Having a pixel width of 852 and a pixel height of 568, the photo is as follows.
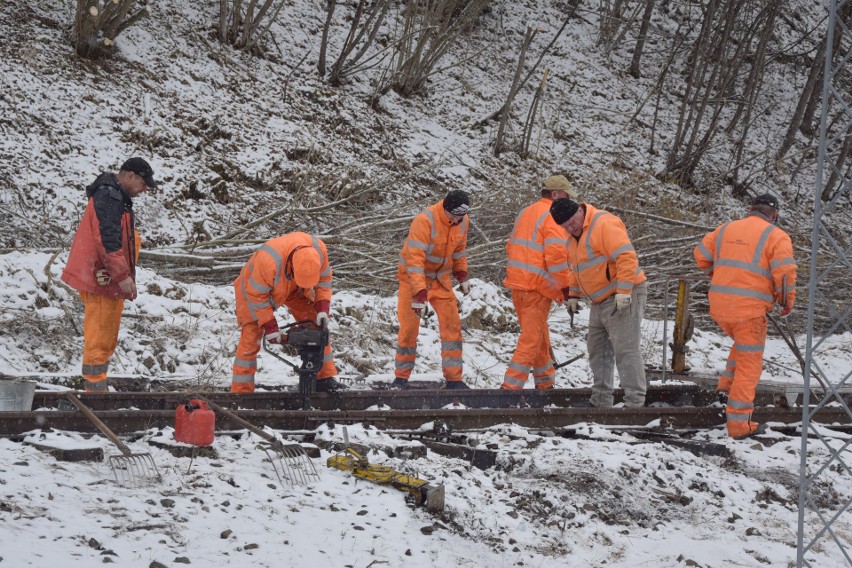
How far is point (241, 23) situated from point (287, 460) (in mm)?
14248

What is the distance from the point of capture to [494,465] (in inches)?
226

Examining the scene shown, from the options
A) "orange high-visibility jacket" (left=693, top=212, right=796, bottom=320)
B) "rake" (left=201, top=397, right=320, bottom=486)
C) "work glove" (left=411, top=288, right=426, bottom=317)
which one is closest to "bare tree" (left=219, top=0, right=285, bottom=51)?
"work glove" (left=411, top=288, right=426, bottom=317)

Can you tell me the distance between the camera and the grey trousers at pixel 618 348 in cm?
748

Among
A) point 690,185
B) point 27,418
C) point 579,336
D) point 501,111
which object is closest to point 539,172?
point 501,111

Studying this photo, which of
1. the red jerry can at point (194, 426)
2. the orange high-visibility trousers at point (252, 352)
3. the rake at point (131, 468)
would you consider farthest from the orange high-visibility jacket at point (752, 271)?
the rake at point (131, 468)

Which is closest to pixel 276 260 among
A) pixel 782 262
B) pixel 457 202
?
pixel 457 202

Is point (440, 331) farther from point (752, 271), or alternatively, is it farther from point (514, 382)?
point (752, 271)

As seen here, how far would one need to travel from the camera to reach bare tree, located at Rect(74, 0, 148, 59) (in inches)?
541

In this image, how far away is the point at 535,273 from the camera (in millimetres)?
8055

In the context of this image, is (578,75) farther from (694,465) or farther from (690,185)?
(694,465)

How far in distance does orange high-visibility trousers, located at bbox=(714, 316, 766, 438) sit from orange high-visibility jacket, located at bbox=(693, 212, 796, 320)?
130 mm

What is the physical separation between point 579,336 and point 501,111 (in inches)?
350

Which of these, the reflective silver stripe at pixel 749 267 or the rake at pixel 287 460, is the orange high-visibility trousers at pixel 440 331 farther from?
the rake at pixel 287 460

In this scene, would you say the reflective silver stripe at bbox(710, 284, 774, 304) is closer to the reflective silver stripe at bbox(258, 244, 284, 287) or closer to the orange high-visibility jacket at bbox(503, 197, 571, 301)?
the orange high-visibility jacket at bbox(503, 197, 571, 301)
